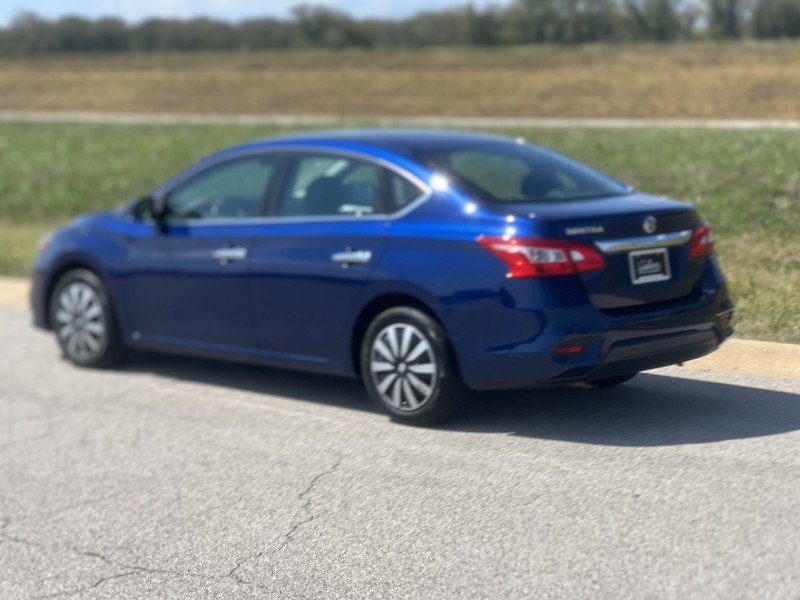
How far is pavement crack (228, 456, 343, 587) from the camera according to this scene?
5562 millimetres

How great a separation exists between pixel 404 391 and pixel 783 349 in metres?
2.28

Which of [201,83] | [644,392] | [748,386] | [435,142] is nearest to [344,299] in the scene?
[435,142]

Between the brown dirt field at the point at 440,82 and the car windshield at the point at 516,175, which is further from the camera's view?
the brown dirt field at the point at 440,82

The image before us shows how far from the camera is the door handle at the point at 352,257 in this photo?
7.54 m

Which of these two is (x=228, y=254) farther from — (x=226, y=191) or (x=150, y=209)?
(x=150, y=209)

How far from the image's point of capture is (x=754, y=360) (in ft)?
26.1

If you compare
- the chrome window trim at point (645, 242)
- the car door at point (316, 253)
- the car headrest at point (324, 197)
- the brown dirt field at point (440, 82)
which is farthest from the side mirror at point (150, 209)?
the brown dirt field at point (440, 82)

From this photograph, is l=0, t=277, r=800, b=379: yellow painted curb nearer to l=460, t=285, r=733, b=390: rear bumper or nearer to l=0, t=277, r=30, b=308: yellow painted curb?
l=460, t=285, r=733, b=390: rear bumper

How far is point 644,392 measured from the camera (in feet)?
25.3

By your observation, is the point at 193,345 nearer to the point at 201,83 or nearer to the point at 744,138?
the point at 744,138

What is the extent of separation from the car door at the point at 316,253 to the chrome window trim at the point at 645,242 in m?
1.28

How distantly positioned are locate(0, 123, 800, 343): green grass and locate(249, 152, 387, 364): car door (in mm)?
2474

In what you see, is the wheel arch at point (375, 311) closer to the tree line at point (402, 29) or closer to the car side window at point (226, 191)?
the car side window at point (226, 191)

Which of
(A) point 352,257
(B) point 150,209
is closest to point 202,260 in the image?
(B) point 150,209
